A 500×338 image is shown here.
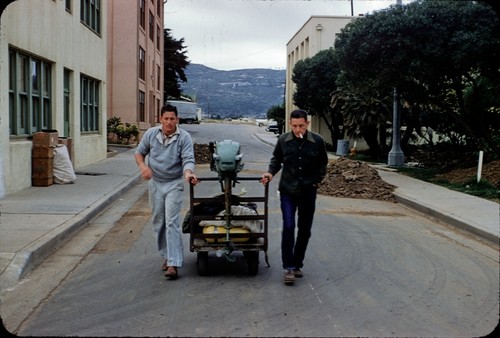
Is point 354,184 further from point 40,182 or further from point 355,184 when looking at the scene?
point 40,182

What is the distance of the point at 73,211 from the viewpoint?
1047 centimetres

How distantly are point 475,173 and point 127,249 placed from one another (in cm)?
1181

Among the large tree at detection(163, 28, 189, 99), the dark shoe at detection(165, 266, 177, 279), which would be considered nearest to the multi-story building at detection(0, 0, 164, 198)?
the dark shoe at detection(165, 266, 177, 279)

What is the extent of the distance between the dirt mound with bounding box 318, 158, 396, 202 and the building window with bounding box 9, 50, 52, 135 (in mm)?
7574

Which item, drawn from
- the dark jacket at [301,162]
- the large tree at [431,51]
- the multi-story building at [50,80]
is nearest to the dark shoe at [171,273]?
the dark jacket at [301,162]

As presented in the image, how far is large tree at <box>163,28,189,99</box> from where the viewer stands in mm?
57062

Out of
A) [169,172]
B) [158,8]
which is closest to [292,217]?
[169,172]

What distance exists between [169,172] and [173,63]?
171 ft

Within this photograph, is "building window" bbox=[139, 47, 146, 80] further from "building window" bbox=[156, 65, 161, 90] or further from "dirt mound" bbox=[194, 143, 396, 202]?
"dirt mound" bbox=[194, 143, 396, 202]

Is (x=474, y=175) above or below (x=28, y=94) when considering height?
below

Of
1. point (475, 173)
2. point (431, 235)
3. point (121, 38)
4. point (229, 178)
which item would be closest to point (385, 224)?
point (431, 235)

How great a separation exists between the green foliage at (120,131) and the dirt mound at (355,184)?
18.2 m

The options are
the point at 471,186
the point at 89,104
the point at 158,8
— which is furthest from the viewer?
the point at 158,8

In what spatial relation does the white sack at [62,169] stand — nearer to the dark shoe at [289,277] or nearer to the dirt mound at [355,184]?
the dirt mound at [355,184]
